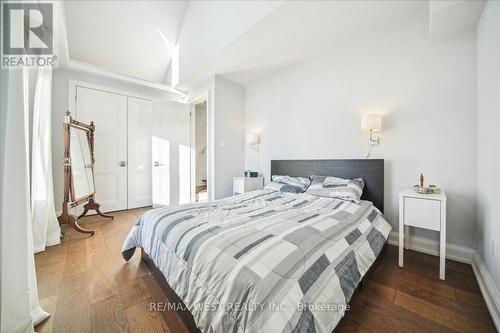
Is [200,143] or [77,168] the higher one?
[200,143]

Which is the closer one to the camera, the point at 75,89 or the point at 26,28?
the point at 26,28

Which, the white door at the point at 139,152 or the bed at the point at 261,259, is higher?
the white door at the point at 139,152

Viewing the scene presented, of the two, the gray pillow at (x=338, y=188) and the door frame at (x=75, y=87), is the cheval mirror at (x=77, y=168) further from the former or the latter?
the gray pillow at (x=338, y=188)

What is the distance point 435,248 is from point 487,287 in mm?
651

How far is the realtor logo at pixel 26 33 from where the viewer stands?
2.87ft

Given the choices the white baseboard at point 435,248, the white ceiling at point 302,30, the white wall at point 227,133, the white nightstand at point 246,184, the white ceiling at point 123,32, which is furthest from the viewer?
the white wall at point 227,133

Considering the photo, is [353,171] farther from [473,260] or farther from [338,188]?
A: [473,260]

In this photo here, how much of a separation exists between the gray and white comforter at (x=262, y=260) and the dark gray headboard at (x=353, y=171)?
636 millimetres

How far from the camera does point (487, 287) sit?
135 cm

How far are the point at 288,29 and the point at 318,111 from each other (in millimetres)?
1162

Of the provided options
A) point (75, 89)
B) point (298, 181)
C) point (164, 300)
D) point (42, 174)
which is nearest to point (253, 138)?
point (298, 181)

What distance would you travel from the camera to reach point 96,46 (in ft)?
10.8

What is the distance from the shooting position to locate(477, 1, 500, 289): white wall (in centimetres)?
130

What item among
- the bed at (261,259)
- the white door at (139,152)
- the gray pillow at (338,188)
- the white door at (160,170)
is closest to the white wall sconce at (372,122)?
the gray pillow at (338,188)
